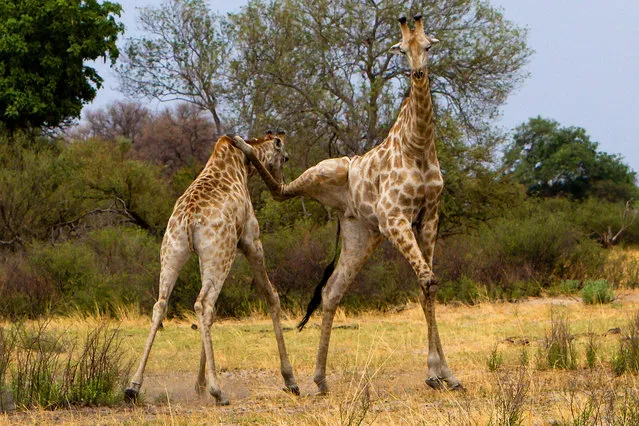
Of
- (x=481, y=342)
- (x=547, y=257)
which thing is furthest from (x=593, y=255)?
(x=481, y=342)

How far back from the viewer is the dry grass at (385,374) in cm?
566

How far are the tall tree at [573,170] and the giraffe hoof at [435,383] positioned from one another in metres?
36.8

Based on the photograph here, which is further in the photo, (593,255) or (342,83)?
(342,83)

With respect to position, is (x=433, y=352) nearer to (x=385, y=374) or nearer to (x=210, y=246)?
(x=385, y=374)

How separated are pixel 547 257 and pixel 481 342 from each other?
7.34m

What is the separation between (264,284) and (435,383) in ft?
5.86

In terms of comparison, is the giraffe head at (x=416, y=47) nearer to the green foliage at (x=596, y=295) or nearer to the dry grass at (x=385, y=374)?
the dry grass at (x=385, y=374)

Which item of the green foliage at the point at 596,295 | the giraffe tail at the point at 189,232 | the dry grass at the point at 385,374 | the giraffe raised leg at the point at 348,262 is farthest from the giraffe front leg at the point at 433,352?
the green foliage at the point at 596,295

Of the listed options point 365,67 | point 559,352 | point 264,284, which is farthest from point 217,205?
point 365,67

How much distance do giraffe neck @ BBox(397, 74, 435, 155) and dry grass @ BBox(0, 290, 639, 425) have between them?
167 centimetres

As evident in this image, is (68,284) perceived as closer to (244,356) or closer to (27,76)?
(244,356)

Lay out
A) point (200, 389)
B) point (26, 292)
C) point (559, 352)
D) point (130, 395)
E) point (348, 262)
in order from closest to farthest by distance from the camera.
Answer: point (130, 395)
point (200, 389)
point (348, 262)
point (559, 352)
point (26, 292)

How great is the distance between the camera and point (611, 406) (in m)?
4.84

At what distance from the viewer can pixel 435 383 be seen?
7.04 metres
